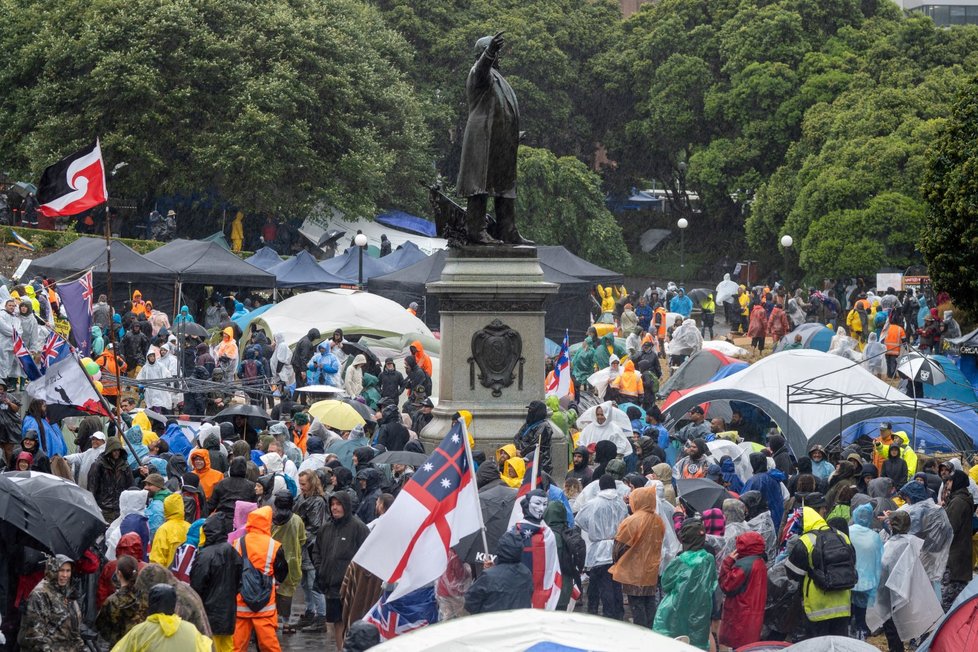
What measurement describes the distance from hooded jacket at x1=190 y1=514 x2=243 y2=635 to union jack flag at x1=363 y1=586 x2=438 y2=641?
0.91 meters

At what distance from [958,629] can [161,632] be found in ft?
15.4

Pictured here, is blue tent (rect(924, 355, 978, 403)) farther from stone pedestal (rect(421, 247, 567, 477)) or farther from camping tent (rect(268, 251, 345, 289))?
camping tent (rect(268, 251, 345, 289))

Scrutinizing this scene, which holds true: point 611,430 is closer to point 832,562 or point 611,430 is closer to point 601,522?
point 601,522

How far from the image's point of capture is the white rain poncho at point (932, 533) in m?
13.8

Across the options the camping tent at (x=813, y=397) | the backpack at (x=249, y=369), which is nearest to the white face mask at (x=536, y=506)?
the camping tent at (x=813, y=397)

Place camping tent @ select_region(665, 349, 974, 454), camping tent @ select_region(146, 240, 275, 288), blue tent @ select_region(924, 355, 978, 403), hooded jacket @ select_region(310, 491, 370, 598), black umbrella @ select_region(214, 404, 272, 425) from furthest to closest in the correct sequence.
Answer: camping tent @ select_region(146, 240, 275, 288), blue tent @ select_region(924, 355, 978, 403), camping tent @ select_region(665, 349, 974, 454), black umbrella @ select_region(214, 404, 272, 425), hooded jacket @ select_region(310, 491, 370, 598)

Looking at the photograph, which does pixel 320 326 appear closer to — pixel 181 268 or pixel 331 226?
pixel 181 268

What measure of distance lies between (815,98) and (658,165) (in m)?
10.3

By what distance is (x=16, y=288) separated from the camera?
27.1 m

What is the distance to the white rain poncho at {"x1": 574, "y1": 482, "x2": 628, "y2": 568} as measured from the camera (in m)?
13.0

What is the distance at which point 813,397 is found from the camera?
69.1 ft

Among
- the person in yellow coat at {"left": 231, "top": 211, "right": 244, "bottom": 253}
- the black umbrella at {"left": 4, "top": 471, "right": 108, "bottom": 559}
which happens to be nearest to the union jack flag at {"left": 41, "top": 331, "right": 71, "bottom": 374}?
the black umbrella at {"left": 4, "top": 471, "right": 108, "bottom": 559}

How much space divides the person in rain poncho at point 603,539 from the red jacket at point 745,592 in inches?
59.4

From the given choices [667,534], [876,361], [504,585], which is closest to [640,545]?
[667,534]
